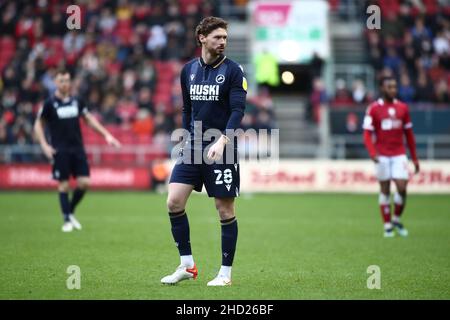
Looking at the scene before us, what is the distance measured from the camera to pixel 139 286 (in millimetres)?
8688

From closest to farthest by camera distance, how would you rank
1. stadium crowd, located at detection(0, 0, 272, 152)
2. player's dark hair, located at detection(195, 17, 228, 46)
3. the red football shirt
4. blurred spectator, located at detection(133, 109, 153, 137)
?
player's dark hair, located at detection(195, 17, 228, 46)
the red football shirt
blurred spectator, located at detection(133, 109, 153, 137)
stadium crowd, located at detection(0, 0, 272, 152)

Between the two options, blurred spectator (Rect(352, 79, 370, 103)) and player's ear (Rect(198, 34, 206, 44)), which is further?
blurred spectator (Rect(352, 79, 370, 103))

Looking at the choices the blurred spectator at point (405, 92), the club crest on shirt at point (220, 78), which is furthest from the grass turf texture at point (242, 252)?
the blurred spectator at point (405, 92)

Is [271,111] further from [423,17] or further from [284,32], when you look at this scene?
[423,17]

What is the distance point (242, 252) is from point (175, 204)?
3.29m

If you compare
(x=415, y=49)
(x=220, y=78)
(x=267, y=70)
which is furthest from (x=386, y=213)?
(x=415, y=49)

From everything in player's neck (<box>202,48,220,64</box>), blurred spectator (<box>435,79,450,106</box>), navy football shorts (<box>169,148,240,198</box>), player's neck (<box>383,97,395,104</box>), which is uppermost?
player's neck (<box>202,48,220,64</box>)

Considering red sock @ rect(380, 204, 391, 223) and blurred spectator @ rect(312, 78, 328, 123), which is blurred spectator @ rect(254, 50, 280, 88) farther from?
red sock @ rect(380, 204, 391, 223)

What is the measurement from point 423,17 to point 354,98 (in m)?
4.84

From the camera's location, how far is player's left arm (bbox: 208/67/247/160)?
852 centimetres

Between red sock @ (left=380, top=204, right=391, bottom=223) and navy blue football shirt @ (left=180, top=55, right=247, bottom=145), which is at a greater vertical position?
navy blue football shirt @ (left=180, top=55, right=247, bottom=145)

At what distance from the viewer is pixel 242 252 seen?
1202 cm

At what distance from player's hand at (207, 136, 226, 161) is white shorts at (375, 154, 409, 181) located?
659cm

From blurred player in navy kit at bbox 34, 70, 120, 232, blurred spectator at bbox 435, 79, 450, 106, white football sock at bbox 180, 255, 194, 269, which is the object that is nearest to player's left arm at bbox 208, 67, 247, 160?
white football sock at bbox 180, 255, 194, 269
